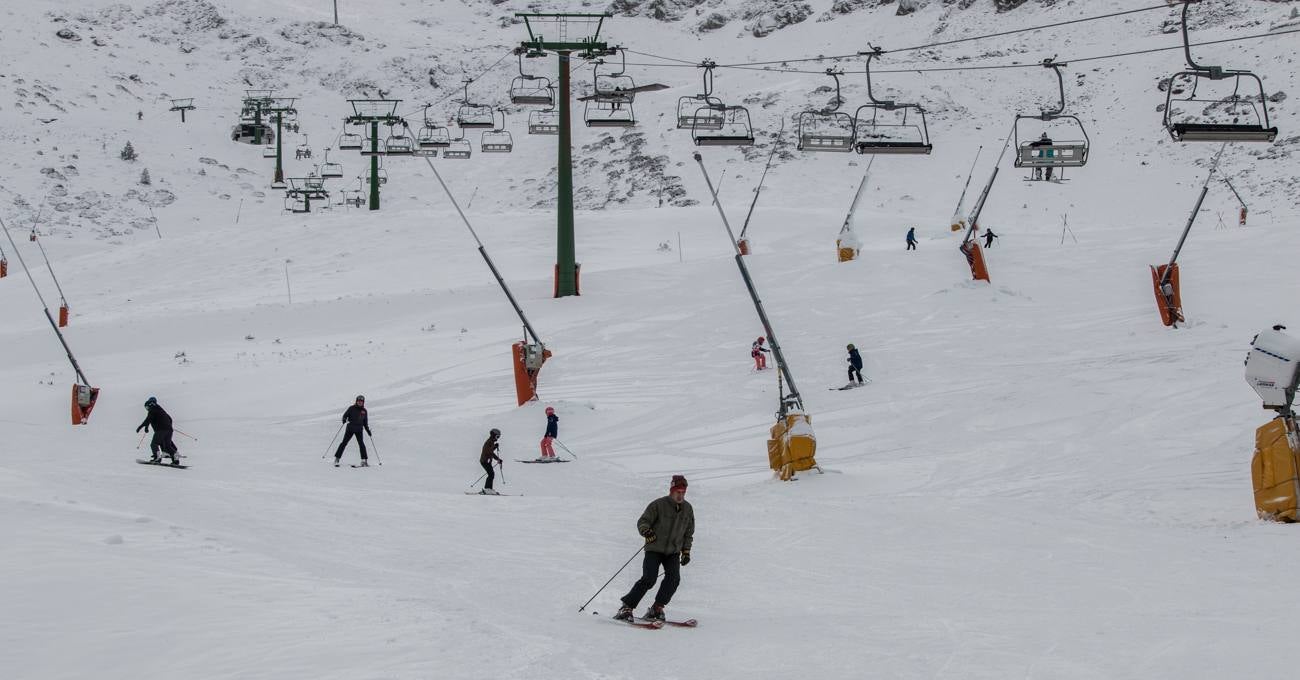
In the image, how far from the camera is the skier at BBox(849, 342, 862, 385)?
25.5 meters

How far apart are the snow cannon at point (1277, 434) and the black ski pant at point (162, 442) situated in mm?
14802

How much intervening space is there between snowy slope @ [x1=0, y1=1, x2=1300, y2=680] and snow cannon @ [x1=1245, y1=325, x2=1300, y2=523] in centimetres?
54

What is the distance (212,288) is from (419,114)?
41.5m

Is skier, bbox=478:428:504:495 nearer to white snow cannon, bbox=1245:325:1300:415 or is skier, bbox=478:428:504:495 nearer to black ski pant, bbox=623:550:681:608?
black ski pant, bbox=623:550:681:608

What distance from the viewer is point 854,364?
2562cm

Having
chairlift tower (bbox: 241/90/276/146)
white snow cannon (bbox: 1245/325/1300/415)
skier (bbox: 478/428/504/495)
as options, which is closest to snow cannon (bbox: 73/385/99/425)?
skier (bbox: 478/428/504/495)

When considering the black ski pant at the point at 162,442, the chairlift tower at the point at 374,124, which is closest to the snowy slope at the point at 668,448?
the black ski pant at the point at 162,442

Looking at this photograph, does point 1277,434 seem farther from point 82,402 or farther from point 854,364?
point 82,402

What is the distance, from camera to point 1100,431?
20281 mm

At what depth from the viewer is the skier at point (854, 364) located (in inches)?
1004

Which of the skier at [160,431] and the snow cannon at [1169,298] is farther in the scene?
the snow cannon at [1169,298]

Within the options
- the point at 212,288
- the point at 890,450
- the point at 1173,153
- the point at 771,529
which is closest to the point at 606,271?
the point at 212,288

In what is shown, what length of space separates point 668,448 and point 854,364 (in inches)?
218

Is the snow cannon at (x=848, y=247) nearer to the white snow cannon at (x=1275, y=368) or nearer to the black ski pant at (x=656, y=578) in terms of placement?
the white snow cannon at (x=1275, y=368)
